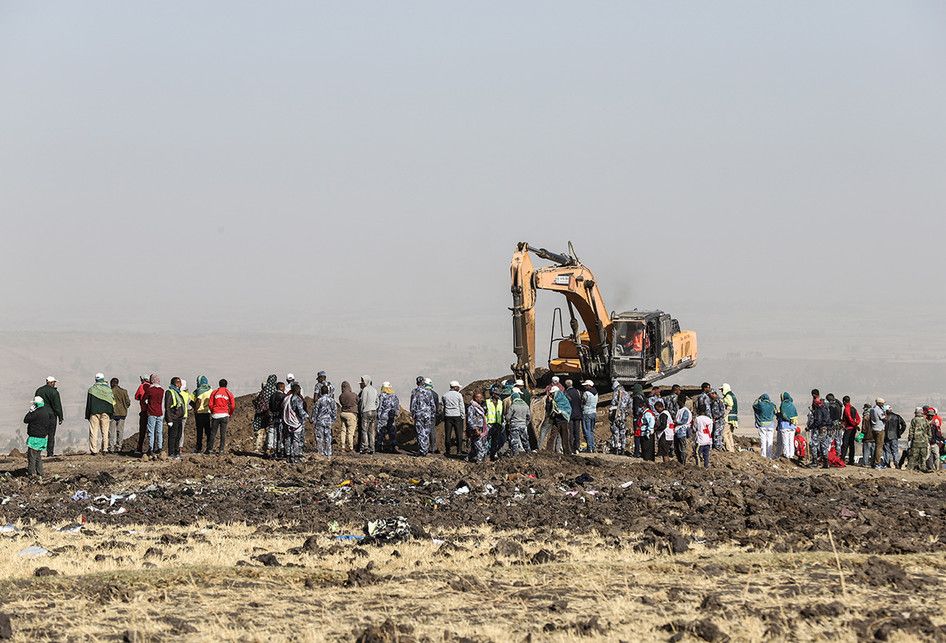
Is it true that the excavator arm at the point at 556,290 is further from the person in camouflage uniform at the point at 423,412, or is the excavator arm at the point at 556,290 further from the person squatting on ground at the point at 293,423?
the person squatting on ground at the point at 293,423

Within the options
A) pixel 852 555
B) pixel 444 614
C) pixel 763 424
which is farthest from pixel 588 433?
pixel 444 614

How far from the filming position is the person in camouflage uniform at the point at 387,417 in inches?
1151

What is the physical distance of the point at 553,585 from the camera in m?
14.5

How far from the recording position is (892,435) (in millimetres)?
29703

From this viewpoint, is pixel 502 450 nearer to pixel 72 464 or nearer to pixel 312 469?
pixel 312 469

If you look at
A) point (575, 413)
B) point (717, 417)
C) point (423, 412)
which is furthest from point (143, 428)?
point (717, 417)

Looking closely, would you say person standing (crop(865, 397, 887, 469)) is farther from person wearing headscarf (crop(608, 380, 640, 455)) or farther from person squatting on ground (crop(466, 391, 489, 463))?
person squatting on ground (crop(466, 391, 489, 463))

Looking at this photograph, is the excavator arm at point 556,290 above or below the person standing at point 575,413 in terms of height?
above

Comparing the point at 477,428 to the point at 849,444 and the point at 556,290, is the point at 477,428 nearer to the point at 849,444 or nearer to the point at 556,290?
the point at 556,290

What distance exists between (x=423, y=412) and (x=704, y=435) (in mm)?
5514

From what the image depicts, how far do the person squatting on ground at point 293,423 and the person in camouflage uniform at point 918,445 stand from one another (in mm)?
12058

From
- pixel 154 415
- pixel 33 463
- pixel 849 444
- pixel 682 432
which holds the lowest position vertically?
pixel 849 444

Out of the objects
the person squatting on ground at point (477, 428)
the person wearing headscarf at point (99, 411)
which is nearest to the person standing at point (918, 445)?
the person squatting on ground at point (477, 428)

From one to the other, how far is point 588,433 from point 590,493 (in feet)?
22.4
